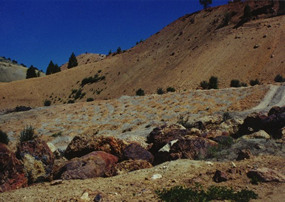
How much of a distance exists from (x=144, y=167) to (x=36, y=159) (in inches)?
138

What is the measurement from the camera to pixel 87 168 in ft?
22.4

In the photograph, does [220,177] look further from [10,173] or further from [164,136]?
[10,173]

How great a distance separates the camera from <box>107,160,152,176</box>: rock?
709 centimetres

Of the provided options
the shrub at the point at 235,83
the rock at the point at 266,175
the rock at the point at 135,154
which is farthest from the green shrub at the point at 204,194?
the shrub at the point at 235,83

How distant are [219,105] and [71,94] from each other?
38.6 m

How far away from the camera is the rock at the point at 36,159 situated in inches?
296

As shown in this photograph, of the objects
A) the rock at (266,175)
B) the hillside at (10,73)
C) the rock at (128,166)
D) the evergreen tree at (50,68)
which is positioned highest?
the hillside at (10,73)

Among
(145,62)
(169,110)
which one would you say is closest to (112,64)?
(145,62)

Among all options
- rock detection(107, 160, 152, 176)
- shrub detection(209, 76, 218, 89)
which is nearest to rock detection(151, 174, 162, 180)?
rock detection(107, 160, 152, 176)

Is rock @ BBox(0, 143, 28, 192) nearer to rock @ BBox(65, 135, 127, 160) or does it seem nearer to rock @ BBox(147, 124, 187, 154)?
rock @ BBox(65, 135, 127, 160)

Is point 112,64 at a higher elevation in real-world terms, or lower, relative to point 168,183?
higher

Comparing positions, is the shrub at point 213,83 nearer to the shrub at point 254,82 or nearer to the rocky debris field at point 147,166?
the shrub at point 254,82

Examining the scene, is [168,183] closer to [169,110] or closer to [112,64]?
[169,110]

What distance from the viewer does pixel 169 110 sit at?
18.5m
